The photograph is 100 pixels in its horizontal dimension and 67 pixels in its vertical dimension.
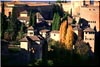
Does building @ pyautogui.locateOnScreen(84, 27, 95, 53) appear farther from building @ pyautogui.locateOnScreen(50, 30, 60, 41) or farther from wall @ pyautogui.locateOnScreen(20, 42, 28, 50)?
wall @ pyautogui.locateOnScreen(20, 42, 28, 50)

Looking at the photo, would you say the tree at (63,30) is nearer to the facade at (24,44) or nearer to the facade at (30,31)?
the facade at (30,31)


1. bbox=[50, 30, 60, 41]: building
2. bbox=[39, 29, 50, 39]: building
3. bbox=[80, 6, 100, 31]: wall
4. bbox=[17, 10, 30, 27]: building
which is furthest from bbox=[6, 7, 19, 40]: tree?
bbox=[80, 6, 100, 31]: wall

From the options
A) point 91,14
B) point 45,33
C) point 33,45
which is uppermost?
point 91,14

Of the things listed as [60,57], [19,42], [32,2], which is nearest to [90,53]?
[60,57]

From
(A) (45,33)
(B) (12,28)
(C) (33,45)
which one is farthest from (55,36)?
(C) (33,45)

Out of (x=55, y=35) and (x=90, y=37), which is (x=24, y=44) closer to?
(x=55, y=35)

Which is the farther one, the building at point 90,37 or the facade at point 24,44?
the building at point 90,37

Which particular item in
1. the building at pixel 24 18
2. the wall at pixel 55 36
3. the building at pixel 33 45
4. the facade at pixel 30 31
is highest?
the building at pixel 24 18

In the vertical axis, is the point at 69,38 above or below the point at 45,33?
below

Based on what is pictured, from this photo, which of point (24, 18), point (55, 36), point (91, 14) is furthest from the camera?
point (91, 14)

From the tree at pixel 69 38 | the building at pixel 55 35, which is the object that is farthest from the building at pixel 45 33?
the tree at pixel 69 38

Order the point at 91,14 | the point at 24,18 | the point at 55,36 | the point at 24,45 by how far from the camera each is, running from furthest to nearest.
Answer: the point at 91,14 < the point at 24,18 < the point at 55,36 < the point at 24,45

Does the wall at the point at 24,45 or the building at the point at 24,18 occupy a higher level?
the building at the point at 24,18
